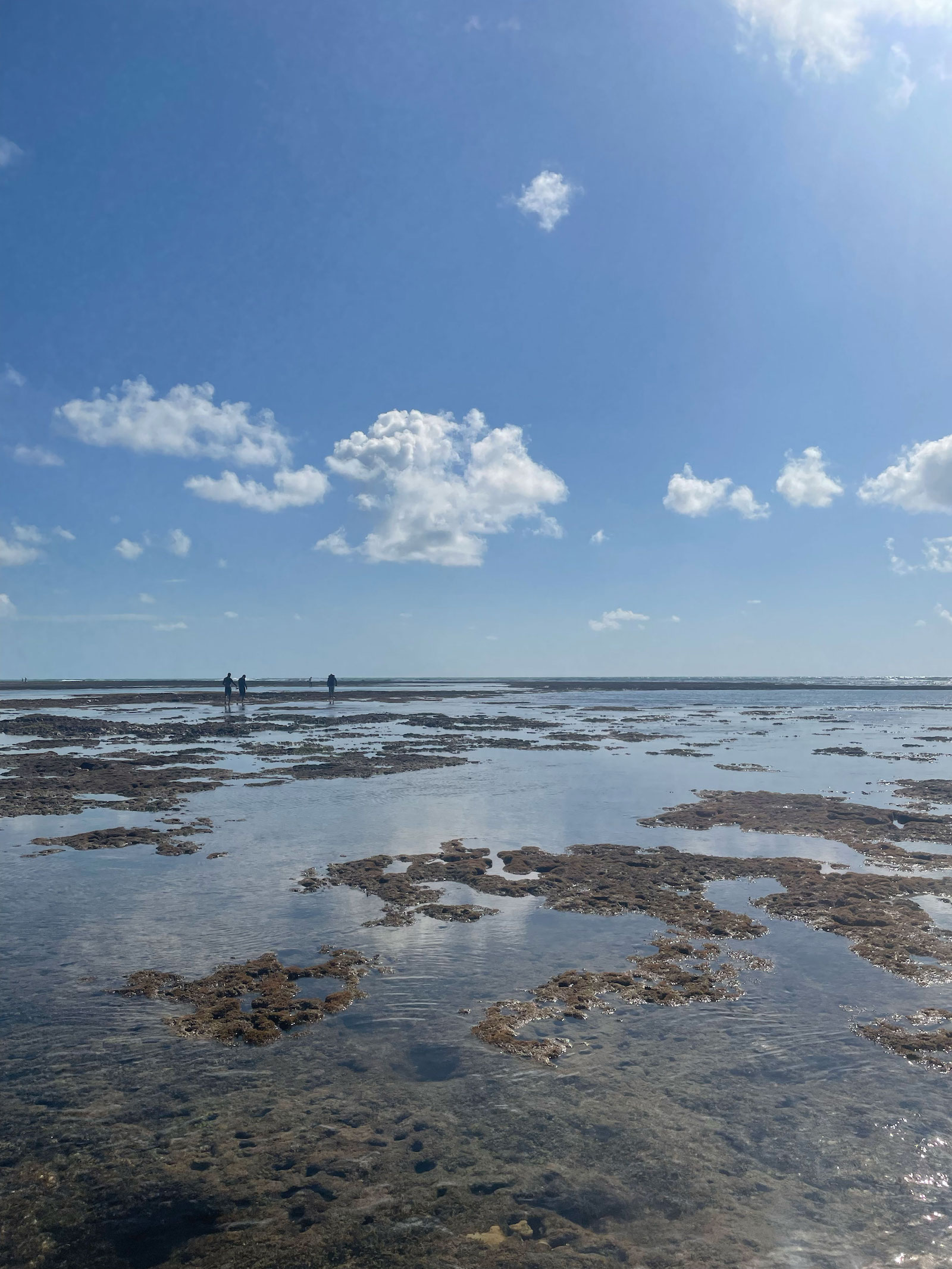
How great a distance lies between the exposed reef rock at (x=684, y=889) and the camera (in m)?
10.9

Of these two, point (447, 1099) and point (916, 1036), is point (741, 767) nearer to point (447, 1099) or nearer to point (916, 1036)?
point (916, 1036)

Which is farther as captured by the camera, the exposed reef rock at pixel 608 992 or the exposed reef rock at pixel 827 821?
the exposed reef rock at pixel 827 821

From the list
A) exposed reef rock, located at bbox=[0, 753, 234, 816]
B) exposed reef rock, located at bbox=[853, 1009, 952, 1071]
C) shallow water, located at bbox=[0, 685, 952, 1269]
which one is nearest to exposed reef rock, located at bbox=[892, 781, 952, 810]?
shallow water, located at bbox=[0, 685, 952, 1269]

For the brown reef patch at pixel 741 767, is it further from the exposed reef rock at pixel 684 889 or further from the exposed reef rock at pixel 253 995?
the exposed reef rock at pixel 253 995

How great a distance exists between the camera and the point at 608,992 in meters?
8.97

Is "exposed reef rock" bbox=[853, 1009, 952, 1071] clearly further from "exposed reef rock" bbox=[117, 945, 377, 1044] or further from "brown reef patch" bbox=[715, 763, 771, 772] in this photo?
"brown reef patch" bbox=[715, 763, 771, 772]

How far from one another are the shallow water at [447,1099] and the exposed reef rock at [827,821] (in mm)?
4584

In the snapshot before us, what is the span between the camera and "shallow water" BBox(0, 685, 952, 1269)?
5.16 m

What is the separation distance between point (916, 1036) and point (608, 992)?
341cm

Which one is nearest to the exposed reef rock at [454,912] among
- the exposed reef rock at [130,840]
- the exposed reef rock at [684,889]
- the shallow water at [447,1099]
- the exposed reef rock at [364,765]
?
the exposed reef rock at [684,889]

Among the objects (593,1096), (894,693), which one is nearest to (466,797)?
(593,1096)

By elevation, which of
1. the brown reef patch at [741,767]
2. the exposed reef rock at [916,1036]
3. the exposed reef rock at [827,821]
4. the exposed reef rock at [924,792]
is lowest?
the brown reef patch at [741,767]

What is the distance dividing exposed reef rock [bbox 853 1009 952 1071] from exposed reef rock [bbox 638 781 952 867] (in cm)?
796

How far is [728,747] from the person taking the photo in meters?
37.6
